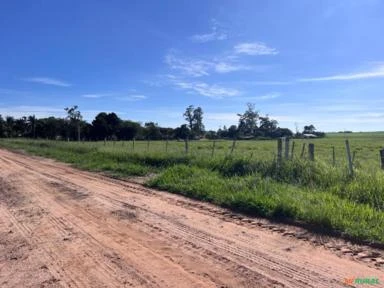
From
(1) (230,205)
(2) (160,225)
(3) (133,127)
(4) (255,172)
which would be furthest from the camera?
(3) (133,127)

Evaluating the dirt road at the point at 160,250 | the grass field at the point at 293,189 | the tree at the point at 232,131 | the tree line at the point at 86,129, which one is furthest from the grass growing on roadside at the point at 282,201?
the tree at the point at 232,131

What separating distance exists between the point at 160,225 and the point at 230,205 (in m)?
1.95

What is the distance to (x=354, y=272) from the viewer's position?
4.16 m

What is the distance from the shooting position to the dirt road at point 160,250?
409 centimetres

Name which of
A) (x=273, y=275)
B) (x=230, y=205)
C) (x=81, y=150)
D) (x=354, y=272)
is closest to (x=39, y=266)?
(x=273, y=275)

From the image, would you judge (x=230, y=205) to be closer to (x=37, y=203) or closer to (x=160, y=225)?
(x=160, y=225)

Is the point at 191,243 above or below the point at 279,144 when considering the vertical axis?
below

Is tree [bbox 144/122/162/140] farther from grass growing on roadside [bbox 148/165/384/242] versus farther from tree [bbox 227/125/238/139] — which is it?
grass growing on roadside [bbox 148/165/384/242]

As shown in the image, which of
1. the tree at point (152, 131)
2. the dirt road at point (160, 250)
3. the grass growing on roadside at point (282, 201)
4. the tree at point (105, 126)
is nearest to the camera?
the dirt road at point (160, 250)

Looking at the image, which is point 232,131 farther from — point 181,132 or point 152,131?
point 152,131

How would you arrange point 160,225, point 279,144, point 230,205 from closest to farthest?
point 160,225, point 230,205, point 279,144

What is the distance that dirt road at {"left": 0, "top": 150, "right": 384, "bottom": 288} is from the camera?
13.4ft

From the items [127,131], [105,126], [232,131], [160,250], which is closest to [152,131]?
[127,131]

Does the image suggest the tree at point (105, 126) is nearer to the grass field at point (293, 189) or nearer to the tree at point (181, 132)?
the tree at point (181, 132)
